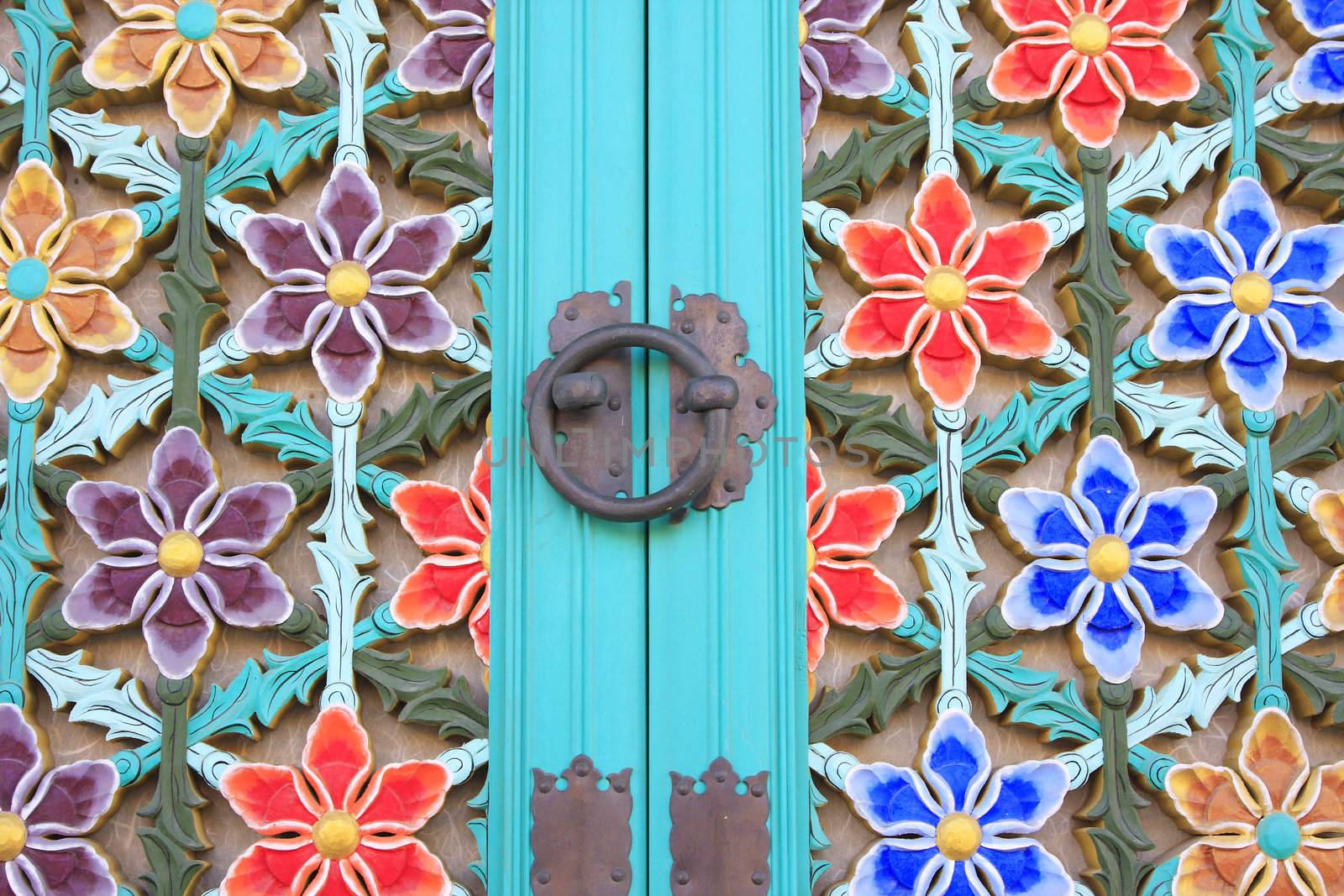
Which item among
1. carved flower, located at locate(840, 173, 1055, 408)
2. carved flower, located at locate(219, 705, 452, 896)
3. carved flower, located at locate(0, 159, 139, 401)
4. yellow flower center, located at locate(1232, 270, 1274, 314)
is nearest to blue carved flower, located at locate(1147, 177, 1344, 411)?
yellow flower center, located at locate(1232, 270, 1274, 314)

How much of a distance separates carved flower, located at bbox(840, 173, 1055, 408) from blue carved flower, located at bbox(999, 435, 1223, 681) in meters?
0.10

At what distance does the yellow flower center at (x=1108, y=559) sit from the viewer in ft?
2.93

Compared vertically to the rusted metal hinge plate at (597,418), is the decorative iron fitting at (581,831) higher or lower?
lower

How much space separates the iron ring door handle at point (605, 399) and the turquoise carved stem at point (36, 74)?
47 cm

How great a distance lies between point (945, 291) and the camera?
36.3 inches

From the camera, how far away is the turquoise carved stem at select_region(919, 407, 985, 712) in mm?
885

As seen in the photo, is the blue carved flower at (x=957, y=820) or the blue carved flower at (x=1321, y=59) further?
the blue carved flower at (x=1321, y=59)

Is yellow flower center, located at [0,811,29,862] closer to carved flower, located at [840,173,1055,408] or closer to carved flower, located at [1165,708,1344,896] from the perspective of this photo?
carved flower, located at [840,173,1055,408]

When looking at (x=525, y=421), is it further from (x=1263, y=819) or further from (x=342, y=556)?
(x=1263, y=819)

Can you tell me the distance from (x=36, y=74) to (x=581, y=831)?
75 centimetres

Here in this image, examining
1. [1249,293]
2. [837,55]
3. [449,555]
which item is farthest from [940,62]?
[449,555]


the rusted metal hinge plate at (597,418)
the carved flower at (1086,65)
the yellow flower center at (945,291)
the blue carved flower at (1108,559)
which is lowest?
the blue carved flower at (1108,559)

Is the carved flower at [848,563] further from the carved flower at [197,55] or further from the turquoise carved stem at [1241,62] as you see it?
the carved flower at [197,55]

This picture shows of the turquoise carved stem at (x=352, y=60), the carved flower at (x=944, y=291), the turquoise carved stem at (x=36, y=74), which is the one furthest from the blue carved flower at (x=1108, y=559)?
the turquoise carved stem at (x=36, y=74)
